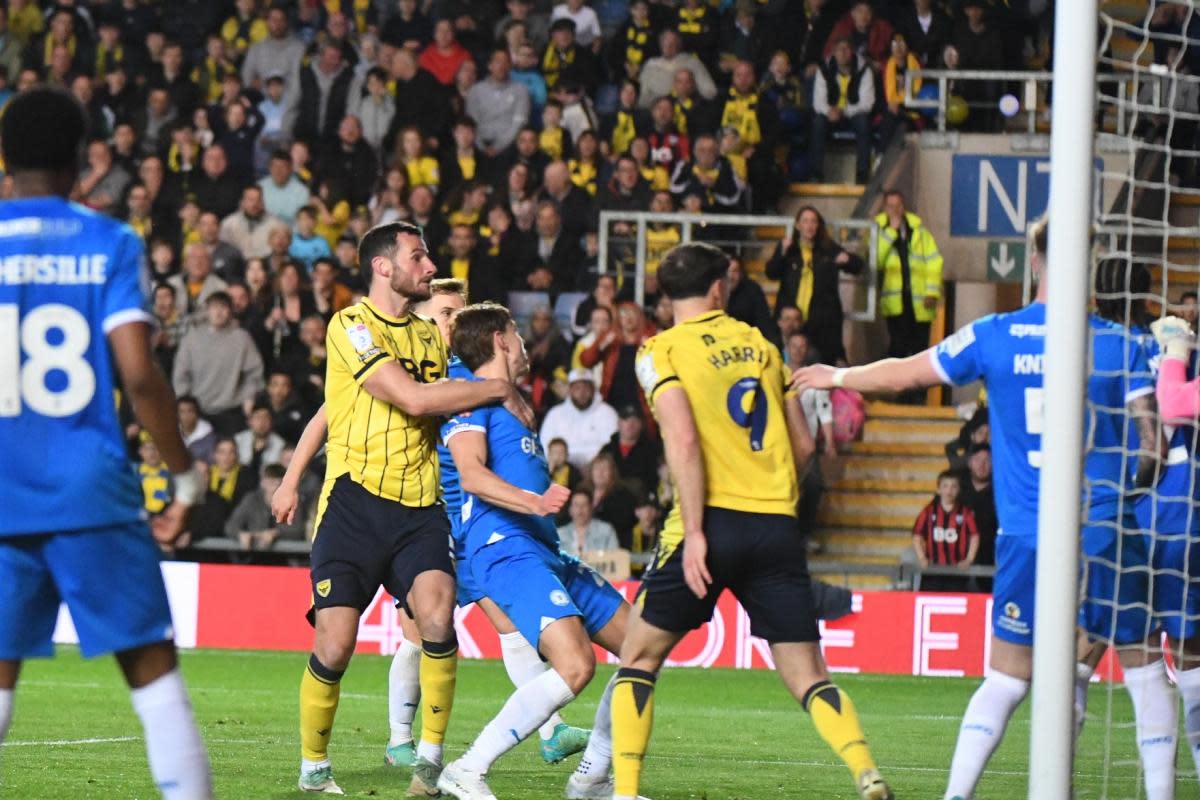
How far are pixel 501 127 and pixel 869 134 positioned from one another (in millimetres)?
3606

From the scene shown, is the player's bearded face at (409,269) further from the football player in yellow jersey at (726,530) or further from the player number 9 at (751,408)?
the player number 9 at (751,408)

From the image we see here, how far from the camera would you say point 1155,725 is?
22.4 ft

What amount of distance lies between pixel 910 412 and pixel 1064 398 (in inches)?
484

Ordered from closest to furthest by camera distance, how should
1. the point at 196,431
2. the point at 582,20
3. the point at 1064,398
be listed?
the point at 1064,398 → the point at 196,431 → the point at 582,20

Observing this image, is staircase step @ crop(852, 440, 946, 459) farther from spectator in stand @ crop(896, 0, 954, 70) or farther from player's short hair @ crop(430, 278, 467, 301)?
player's short hair @ crop(430, 278, 467, 301)

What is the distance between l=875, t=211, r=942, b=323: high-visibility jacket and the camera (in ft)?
56.1

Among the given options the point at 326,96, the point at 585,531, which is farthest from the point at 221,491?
the point at 326,96

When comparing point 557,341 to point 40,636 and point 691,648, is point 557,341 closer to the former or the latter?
point 691,648

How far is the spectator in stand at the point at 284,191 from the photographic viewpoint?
1841 centimetres

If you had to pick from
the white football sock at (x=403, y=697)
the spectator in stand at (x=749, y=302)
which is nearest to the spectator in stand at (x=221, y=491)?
the spectator in stand at (x=749, y=302)

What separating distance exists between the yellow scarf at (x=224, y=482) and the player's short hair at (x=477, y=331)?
8989 mm

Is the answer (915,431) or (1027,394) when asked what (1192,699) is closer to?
(1027,394)

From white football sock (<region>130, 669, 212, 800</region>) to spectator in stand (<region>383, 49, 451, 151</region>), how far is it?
46.0 feet

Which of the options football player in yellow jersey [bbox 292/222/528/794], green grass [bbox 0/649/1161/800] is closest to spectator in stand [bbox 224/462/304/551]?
green grass [bbox 0/649/1161/800]
